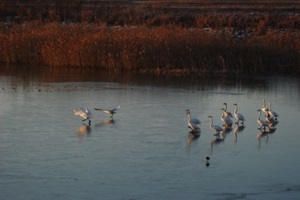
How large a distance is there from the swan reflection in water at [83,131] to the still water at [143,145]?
0.05ft

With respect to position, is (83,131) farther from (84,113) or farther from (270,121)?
(270,121)

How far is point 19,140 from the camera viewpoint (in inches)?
469

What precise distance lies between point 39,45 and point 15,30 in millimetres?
2155

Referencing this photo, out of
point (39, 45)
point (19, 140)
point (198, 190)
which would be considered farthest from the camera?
point (39, 45)

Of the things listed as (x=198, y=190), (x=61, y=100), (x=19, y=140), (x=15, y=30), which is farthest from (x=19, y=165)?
(x=15, y=30)

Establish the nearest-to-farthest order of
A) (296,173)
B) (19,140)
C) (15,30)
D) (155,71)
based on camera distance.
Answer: (296,173)
(19,140)
(155,71)
(15,30)

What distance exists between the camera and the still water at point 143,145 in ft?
31.2

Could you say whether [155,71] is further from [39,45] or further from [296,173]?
[296,173]

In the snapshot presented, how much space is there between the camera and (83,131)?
12906 mm

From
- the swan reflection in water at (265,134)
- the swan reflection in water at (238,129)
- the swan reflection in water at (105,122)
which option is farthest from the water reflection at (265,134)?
the swan reflection in water at (105,122)

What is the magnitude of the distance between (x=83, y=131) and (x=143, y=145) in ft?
5.15

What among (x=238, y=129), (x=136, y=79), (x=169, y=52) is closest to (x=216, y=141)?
(x=238, y=129)

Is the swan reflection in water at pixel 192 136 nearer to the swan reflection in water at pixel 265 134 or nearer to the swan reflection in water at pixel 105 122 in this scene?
the swan reflection in water at pixel 265 134

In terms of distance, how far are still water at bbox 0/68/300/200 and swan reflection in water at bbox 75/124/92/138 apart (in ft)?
0.05
